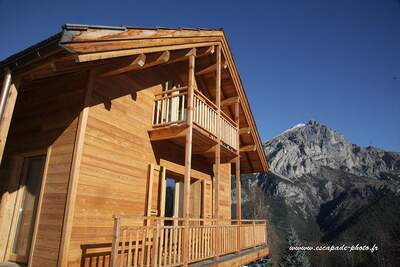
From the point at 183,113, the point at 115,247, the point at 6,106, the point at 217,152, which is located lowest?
the point at 115,247

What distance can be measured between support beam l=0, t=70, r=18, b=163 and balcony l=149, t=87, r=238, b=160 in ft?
14.0

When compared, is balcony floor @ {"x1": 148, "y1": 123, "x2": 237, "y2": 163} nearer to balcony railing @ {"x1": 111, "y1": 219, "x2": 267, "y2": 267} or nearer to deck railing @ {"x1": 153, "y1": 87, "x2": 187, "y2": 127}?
deck railing @ {"x1": 153, "y1": 87, "x2": 187, "y2": 127}

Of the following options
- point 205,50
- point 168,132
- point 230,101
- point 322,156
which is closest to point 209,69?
point 205,50

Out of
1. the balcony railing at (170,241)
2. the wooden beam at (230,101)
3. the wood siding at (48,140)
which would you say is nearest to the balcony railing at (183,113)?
the wooden beam at (230,101)

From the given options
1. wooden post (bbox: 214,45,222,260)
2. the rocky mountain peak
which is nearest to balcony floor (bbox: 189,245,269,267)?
wooden post (bbox: 214,45,222,260)

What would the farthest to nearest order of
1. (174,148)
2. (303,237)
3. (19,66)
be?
(303,237) < (174,148) < (19,66)

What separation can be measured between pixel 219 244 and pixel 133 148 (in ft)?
12.9

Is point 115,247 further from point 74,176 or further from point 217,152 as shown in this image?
point 217,152

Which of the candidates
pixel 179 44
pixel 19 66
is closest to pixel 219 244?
pixel 179 44

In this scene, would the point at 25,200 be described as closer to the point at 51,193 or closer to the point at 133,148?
the point at 51,193

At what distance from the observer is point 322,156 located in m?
160

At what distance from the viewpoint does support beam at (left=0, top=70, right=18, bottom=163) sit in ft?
14.9

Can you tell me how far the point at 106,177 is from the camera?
6.84 m

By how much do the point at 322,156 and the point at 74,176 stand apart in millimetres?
170444
